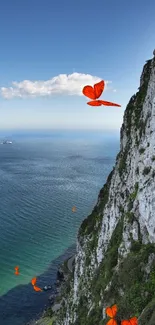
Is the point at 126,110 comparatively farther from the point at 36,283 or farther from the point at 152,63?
the point at 36,283

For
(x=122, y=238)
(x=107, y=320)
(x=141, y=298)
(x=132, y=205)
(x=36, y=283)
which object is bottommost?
(x=36, y=283)

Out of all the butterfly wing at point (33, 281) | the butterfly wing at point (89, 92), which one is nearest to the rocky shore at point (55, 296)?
the butterfly wing at point (33, 281)

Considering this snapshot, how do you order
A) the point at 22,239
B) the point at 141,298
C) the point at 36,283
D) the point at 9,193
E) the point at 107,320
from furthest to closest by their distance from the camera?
the point at 9,193 < the point at 22,239 < the point at 36,283 < the point at 107,320 < the point at 141,298

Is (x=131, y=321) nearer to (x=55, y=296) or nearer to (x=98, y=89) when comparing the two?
(x=98, y=89)

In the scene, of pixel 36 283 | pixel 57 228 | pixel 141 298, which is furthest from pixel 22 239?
pixel 141 298

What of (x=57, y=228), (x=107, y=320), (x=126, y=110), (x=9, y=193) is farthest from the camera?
(x=9, y=193)

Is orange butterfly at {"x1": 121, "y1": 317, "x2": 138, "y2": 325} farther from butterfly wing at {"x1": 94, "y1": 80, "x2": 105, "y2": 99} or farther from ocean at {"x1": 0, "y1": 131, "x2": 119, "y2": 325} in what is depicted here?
ocean at {"x1": 0, "y1": 131, "x2": 119, "y2": 325}

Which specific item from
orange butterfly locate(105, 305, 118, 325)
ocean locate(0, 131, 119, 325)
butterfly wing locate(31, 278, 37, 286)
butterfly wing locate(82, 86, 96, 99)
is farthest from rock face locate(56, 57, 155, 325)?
butterfly wing locate(31, 278, 37, 286)
